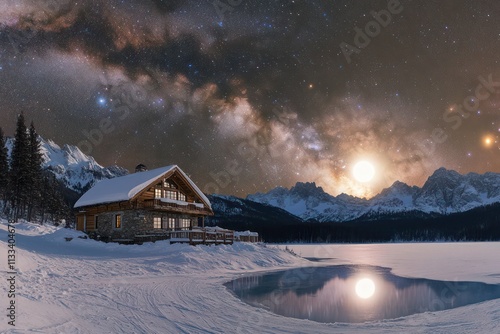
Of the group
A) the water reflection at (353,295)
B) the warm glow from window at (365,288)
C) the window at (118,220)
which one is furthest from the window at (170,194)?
the warm glow from window at (365,288)

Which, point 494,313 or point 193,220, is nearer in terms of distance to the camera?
point 494,313

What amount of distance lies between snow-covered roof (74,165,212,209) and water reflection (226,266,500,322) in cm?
1657

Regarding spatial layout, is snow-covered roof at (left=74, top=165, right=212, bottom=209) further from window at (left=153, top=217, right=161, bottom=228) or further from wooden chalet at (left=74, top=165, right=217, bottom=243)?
window at (left=153, top=217, right=161, bottom=228)

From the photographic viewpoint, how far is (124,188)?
38281 millimetres

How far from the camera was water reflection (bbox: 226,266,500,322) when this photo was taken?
1477 cm

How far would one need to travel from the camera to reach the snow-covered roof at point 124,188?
3649 cm

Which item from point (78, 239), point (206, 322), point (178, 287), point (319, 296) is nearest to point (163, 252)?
point (78, 239)

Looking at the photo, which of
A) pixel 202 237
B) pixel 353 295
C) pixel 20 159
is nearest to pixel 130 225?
pixel 202 237

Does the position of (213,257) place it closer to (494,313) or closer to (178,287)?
(178,287)

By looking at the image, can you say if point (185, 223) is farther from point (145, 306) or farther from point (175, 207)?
point (145, 306)

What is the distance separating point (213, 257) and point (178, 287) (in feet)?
36.8

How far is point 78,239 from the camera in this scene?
110 feet

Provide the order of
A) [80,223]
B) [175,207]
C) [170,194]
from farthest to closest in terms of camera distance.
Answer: [80,223]
[170,194]
[175,207]

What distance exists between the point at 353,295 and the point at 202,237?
17.6 metres
